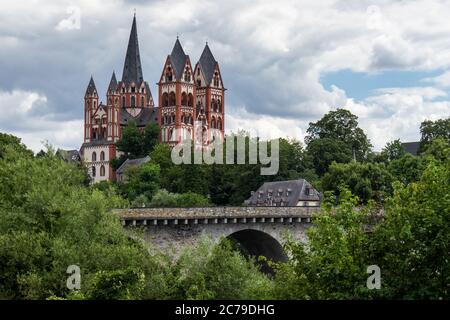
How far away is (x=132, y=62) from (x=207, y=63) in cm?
1706

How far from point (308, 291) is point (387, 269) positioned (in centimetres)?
285

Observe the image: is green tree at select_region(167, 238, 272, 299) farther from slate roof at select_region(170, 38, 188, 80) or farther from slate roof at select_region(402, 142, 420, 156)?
slate roof at select_region(170, 38, 188, 80)

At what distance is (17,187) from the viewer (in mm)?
47156

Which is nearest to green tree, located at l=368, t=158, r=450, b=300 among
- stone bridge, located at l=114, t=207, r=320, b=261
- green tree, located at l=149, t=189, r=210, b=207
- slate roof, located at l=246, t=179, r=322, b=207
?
stone bridge, located at l=114, t=207, r=320, b=261

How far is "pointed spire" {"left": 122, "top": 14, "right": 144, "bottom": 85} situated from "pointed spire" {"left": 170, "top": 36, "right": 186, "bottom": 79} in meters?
14.3

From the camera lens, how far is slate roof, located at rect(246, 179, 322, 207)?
9550 cm

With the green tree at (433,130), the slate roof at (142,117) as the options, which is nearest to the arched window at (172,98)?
the slate roof at (142,117)

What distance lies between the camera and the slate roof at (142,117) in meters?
172

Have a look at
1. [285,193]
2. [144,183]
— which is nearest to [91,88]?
[144,183]

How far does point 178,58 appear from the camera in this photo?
16462 cm

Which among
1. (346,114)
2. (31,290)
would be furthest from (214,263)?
(346,114)

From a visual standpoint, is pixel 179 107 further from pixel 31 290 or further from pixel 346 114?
pixel 31 290

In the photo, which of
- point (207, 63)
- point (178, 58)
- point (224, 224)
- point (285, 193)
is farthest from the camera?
point (207, 63)

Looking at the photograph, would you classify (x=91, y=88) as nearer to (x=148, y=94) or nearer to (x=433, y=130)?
(x=148, y=94)
